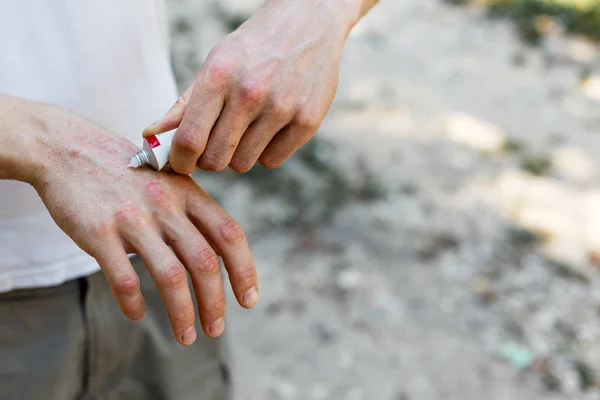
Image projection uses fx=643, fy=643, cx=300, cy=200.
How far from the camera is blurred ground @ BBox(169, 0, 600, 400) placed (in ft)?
7.39

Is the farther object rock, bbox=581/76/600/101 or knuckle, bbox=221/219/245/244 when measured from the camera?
rock, bbox=581/76/600/101

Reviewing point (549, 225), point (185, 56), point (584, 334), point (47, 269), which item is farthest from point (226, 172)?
point (47, 269)

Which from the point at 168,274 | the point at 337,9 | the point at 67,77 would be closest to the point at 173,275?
the point at 168,274

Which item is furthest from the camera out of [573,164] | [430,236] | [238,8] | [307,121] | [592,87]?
[238,8]

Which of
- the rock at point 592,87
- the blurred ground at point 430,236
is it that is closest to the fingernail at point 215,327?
the blurred ground at point 430,236

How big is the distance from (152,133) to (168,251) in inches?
7.0

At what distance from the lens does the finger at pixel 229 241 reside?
3.12 feet

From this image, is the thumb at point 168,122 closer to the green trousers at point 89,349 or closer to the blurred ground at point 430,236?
the green trousers at point 89,349

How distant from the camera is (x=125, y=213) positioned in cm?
89

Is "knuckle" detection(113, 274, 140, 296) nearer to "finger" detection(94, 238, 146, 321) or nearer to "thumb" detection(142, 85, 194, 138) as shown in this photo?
"finger" detection(94, 238, 146, 321)

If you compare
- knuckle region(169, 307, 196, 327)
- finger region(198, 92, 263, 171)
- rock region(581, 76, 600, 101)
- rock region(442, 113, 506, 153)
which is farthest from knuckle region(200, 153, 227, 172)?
rock region(581, 76, 600, 101)

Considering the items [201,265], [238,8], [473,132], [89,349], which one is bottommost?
[473,132]

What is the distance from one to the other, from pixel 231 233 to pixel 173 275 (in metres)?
0.12

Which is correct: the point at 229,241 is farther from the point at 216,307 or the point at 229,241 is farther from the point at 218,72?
the point at 218,72
